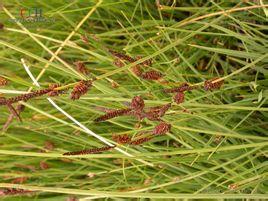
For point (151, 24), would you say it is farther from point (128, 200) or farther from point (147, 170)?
point (128, 200)

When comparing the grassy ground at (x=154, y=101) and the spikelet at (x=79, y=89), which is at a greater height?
the spikelet at (x=79, y=89)

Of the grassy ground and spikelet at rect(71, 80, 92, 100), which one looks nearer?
spikelet at rect(71, 80, 92, 100)

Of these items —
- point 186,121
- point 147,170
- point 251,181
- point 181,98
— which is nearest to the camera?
point 181,98

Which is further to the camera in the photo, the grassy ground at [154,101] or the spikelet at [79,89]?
the grassy ground at [154,101]

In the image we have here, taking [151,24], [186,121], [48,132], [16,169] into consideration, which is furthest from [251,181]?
[16,169]

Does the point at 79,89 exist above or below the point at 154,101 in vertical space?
above

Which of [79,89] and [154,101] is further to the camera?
[154,101]

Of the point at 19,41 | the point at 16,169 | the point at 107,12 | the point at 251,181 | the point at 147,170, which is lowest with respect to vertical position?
the point at 16,169

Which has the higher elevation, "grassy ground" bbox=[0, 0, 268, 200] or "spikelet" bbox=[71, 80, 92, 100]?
"spikelet" bbox=[71, 80, 92, 100]
